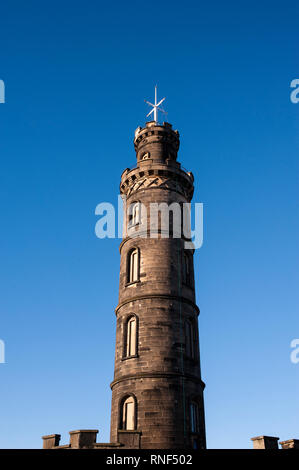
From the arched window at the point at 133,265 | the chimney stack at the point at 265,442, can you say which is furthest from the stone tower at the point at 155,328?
the chimney stack at the point at 265,442

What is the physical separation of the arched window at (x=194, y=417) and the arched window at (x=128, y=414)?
3011 mm

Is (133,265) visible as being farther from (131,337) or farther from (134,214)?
(131,337)

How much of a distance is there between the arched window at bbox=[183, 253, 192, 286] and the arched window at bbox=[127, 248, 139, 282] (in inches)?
117

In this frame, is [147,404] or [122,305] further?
[122,305]

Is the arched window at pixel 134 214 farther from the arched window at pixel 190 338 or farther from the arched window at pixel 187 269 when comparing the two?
the arched window at pixel 190 338

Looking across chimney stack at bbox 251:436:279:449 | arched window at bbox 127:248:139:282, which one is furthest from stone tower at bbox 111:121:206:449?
chimney stack at bbox 251:436:279:449

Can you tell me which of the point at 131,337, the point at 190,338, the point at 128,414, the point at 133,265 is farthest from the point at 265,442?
the point at 133,265

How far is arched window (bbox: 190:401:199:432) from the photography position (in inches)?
911

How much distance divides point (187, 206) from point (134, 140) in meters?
7.77

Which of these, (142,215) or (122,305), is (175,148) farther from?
(122,305)

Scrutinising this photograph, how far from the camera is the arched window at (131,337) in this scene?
2471cm

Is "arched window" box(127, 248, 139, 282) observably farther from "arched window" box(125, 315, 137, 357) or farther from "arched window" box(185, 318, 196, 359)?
"arched window" box(185, 318, 196, 359)
